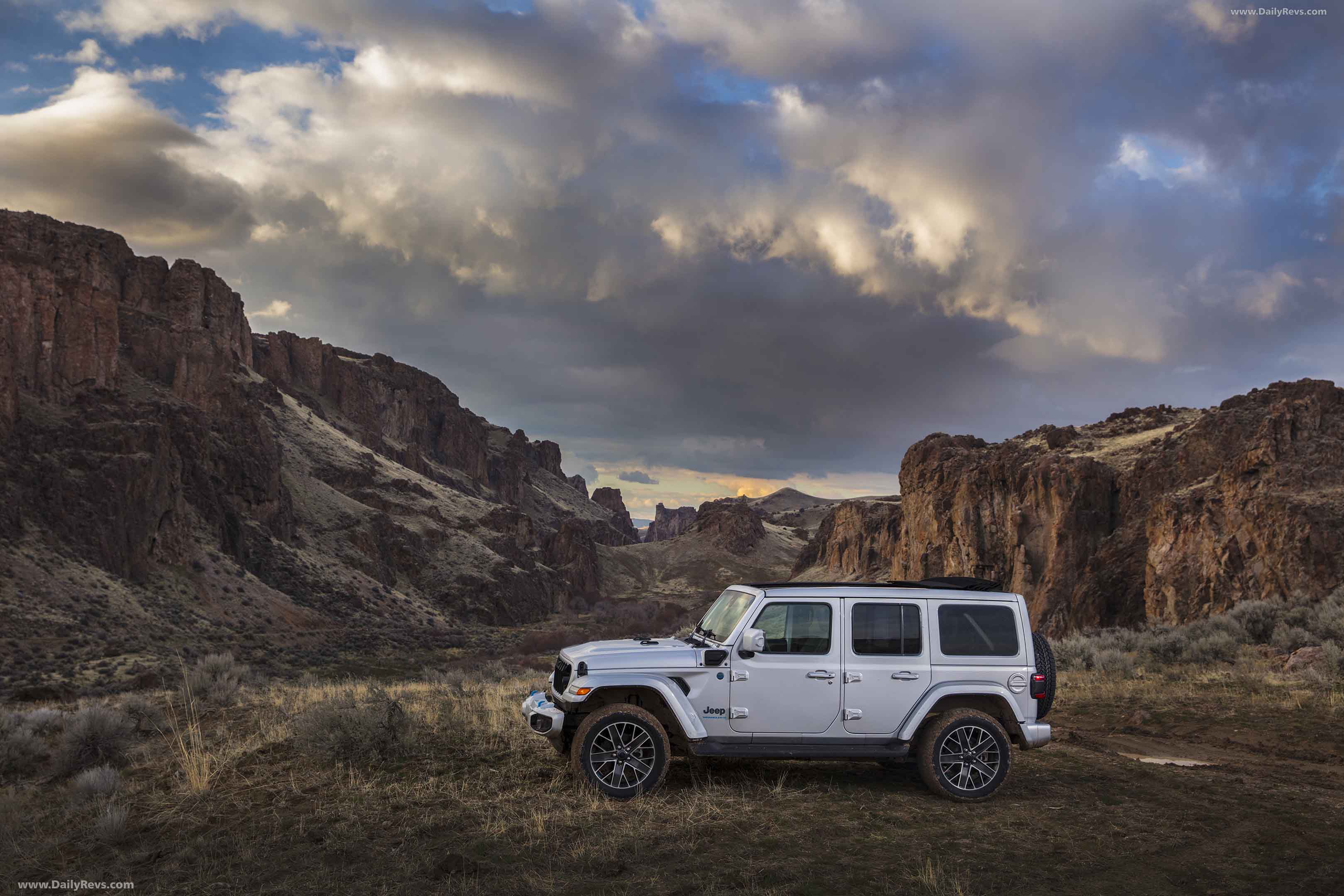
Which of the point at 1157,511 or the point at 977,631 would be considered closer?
the point at 977,631

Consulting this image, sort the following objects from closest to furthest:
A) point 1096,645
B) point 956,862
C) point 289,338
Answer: point 956,862 → point 1096,645 → point 289,338

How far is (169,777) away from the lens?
9234 mm

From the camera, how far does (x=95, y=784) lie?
8781 mm

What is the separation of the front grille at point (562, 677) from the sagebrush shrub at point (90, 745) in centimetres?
664

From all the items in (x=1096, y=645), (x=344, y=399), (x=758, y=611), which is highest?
(x=344, y=399)

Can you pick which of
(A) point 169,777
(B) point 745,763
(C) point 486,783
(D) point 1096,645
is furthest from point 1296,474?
(A) point 169,777

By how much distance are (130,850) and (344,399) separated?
14994 centimetres

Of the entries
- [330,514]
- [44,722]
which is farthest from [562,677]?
[330,514]

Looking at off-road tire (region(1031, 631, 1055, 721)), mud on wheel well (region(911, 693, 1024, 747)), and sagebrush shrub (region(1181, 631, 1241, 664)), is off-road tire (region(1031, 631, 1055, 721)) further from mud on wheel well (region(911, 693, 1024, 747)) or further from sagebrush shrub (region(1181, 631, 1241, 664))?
sagebrush shrub (region(1181, 631, 1241, 664))

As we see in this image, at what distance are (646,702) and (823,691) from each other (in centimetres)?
177

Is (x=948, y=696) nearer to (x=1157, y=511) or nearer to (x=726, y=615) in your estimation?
(x=726, y=615)

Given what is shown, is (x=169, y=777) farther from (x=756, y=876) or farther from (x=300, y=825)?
(x=756, y=876)

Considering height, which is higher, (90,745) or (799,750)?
(799,750)

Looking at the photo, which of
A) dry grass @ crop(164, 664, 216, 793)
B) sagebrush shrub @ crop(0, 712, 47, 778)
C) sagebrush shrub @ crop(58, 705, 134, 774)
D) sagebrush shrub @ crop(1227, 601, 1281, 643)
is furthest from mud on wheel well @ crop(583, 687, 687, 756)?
sagebrush shrub @ crop(1227, 601, 1281, 643)
